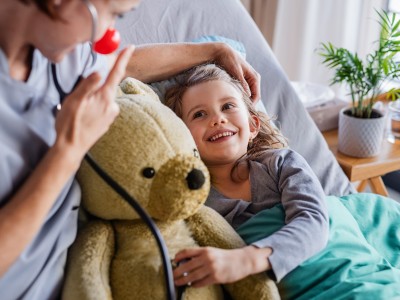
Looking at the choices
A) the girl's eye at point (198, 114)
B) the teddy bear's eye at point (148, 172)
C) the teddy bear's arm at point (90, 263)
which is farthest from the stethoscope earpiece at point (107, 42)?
the girl's eye at point (198, 114)

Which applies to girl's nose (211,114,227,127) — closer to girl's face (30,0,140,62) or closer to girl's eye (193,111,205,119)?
girl's eye (193,111,205,119)

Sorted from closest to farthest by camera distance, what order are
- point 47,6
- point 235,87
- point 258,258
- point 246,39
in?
point 47,6 < point 258,258 < point 235,87 < point 246,39

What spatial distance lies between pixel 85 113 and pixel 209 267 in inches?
13.9

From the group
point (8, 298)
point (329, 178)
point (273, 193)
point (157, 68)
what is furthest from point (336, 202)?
point (8, 298)

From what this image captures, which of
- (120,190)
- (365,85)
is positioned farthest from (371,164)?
(120,190)

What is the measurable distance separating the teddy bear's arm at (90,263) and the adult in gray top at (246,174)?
13 cm

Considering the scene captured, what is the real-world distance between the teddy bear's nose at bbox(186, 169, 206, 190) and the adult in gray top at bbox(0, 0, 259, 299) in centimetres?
17

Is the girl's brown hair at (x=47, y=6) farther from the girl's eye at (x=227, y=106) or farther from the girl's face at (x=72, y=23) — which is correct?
the girl's eye at (x=227, y=106)

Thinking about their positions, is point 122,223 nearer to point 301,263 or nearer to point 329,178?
point 301,263

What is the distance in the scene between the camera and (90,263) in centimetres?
94

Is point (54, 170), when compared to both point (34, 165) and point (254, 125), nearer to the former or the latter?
point (34, 165)

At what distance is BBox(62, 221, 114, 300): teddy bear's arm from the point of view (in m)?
0.92

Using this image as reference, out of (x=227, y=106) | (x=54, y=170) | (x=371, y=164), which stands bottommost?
(x=371, y=164)

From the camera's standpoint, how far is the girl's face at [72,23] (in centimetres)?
74
